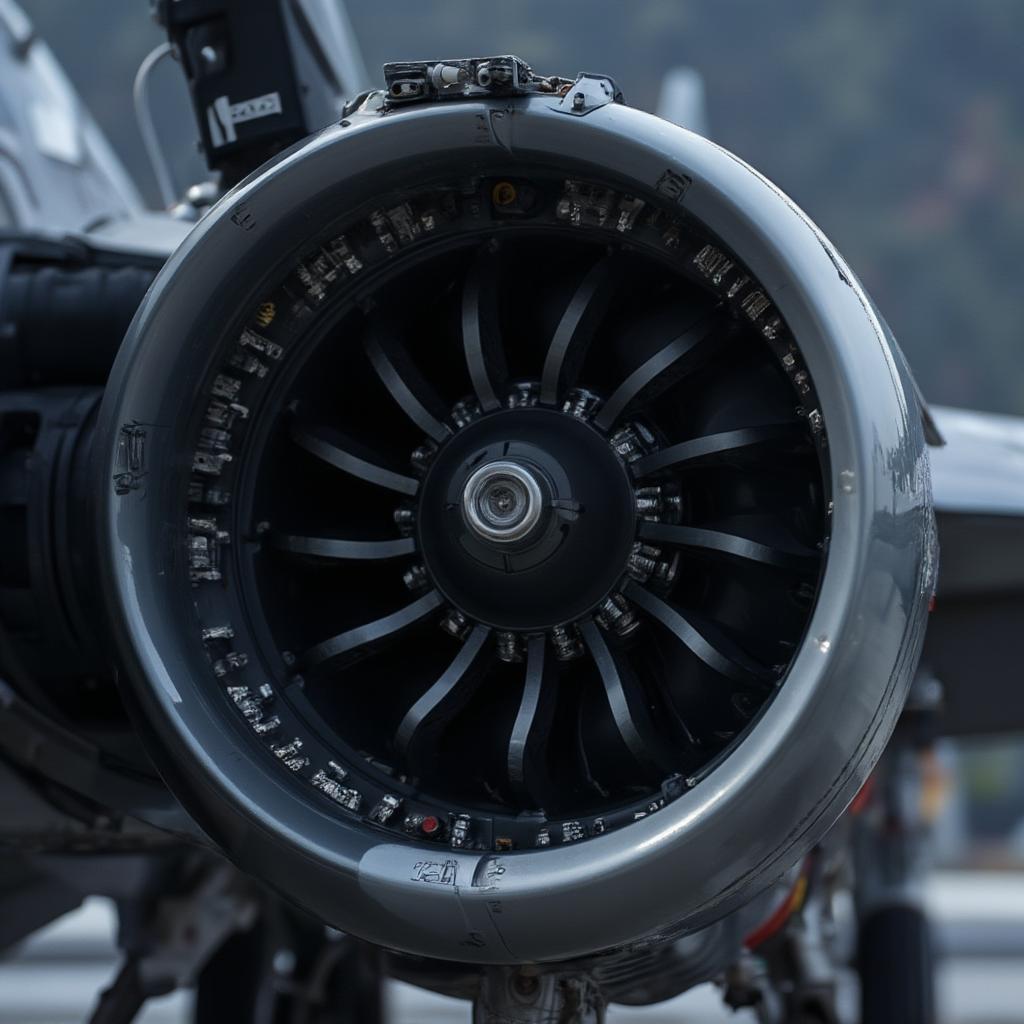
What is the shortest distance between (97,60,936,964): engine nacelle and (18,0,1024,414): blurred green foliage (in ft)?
90.0

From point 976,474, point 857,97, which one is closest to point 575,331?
point 976,474

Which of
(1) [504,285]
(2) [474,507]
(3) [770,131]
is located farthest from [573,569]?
(3) [770,131]

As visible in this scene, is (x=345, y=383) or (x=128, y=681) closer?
(x=128, y=681)

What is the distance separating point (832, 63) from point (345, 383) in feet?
113

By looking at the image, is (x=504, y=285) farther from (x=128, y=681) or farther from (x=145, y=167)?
(x=145, y=167)

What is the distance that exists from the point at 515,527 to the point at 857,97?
33921 mm

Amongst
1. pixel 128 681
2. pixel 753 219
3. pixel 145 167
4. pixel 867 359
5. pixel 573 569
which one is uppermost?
pixel 145 167

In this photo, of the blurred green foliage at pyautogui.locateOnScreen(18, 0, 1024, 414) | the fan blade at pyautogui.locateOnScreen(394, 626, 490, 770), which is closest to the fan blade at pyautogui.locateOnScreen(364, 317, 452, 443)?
the fan blade at pyautogui.locateOnScreen(394, 626, 490, 770)

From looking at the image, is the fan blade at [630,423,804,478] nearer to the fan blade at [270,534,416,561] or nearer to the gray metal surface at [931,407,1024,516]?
the fan blade at [270,534,416,561]

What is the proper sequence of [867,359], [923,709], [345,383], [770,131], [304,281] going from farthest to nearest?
[770,131] < [923,709] < [345,383] < [304,281] < [867,359]

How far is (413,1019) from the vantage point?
7.44 m

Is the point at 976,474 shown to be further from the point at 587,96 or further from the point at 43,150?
the point at 43,150

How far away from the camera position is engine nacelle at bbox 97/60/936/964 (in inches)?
70.2

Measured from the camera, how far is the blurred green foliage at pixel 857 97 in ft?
99.2
